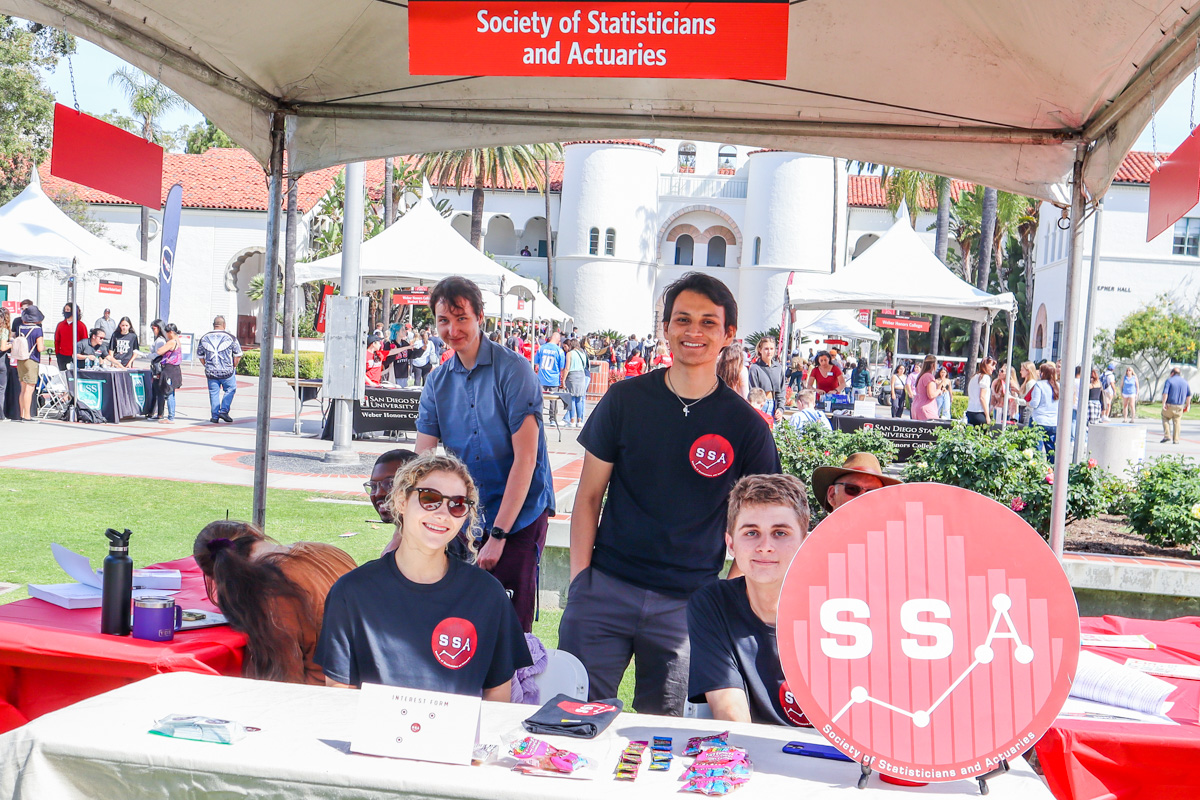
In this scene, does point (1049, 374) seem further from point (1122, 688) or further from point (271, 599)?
point (271, 599)

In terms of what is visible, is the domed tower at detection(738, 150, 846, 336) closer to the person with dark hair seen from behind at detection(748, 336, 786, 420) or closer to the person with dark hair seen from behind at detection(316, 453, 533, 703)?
the person with dark hair seen from behind at detection(748, 336, 786, 420)

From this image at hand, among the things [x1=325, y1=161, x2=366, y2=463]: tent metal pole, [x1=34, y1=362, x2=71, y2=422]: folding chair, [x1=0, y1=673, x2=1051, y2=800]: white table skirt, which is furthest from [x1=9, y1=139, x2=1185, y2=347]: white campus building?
[x1=0, y1=673, x2=1051, y2=800]: white table skirt

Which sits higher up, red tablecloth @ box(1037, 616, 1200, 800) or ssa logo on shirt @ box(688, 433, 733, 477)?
ssa logo on shirt @ box(688, 433, 733, 477)

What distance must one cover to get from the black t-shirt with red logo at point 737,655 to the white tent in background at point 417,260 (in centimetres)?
1283

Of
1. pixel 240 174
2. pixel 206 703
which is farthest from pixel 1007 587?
pixel 240 174

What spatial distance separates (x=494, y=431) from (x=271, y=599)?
136 cm

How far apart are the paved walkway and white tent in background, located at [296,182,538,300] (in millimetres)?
2481

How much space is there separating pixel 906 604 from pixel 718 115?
3.23 metres

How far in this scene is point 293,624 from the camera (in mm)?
3189

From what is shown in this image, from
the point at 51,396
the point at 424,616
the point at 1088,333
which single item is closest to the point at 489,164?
the point at 51,396

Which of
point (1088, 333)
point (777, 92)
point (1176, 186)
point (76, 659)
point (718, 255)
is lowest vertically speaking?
point (76, 659)

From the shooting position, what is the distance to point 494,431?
434cm

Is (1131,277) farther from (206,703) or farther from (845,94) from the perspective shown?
(206,703)

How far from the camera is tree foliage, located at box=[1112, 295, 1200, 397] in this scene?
3794 centimetres
